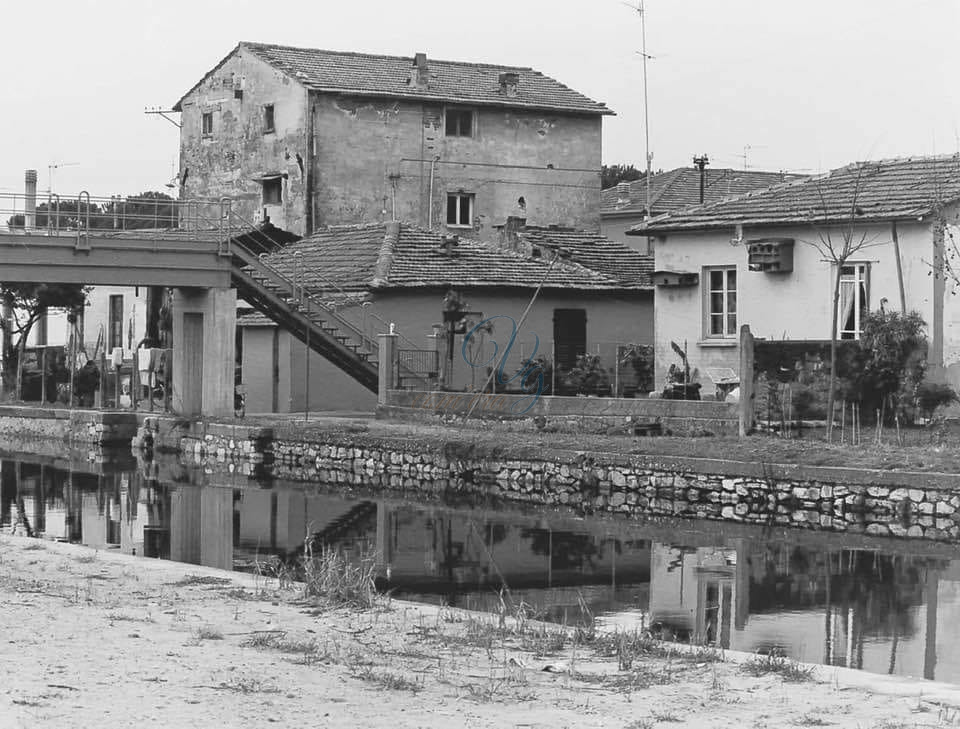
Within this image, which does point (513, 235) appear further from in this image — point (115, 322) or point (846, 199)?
point (846, 199)

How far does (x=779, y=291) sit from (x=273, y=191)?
2277 centimetres

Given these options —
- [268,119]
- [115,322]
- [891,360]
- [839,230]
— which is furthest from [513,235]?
[891,360]

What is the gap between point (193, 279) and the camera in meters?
37.1

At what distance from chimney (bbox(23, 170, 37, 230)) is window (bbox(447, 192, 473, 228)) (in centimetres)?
1399

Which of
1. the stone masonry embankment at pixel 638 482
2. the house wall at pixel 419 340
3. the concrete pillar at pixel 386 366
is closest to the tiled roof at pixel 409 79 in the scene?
the house wall at pixel 419 340

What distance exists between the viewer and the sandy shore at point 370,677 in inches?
347

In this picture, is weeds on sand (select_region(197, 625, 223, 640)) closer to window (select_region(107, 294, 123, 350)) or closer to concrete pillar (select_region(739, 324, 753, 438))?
concrete pillar (select_region(739, 324, 753, 438))

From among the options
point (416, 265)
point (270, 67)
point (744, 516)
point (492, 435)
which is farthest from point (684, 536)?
point (270, 67)

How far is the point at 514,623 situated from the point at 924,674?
3175 millimetres

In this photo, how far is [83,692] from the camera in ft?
29.9

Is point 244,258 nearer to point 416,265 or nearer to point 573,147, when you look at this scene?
point 416,265

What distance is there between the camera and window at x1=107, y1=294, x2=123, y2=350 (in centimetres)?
5412

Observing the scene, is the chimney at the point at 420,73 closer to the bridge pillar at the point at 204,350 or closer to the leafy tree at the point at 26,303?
the leafy tree at the point at 26,303

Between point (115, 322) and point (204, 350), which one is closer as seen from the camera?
point (204, 350)
